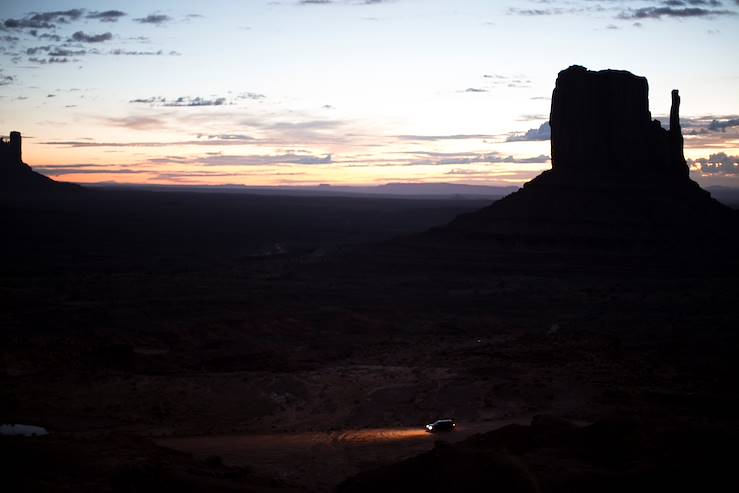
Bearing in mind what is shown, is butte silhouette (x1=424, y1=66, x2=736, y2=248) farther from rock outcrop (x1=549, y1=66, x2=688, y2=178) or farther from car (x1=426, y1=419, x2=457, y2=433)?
car (x1=426, y1=419, x2=457, y2=433)

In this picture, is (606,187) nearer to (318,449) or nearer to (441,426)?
(441,426)

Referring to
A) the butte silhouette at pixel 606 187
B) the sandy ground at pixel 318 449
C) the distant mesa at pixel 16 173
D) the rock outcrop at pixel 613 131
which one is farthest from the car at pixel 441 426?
the distant mesa at pixel 16 173

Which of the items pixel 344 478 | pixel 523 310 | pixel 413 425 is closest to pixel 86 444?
pixel 344 478

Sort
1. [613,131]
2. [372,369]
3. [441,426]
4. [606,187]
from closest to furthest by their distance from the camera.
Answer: [441,426] → [372,369] → [606,187] → [613,131]

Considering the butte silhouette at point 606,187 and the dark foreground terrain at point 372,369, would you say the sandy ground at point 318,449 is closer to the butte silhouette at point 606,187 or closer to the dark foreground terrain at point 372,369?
the dark foreground terrain at point 372,369

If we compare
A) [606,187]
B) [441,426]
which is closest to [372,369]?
[441,426]

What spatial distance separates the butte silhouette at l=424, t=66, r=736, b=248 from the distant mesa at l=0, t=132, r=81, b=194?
125 metres

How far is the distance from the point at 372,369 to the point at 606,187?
53308 millimetres

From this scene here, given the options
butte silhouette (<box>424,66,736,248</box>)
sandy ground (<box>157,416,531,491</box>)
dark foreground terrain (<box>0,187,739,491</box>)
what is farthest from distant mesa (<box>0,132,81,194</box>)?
sandy ground (<box>157,416,531,491</box>)

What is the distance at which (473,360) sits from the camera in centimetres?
3791

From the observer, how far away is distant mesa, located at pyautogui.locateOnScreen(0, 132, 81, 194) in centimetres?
18012

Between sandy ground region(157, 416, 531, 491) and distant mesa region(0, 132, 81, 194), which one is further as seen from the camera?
distant mesa region(0, 132, 81, 194)

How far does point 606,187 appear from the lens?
83125 millimetres

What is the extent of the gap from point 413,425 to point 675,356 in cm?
1561
